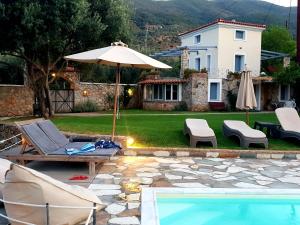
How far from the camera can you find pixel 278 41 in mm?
38500

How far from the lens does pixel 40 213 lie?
4.21 m

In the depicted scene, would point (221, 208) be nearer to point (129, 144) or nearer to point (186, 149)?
point (186, 149)

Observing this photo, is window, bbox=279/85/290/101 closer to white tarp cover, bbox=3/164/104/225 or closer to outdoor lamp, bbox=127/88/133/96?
outdoor lamp, bbox=127/88/133/96

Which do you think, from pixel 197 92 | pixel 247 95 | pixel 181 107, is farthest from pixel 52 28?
pixel 181 107

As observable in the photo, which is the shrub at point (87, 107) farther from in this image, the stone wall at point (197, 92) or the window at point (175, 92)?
the stone wall at point (197, 92)

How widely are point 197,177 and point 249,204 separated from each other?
4.72ft

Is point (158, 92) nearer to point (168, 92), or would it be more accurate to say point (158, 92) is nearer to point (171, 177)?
point (168, 92)

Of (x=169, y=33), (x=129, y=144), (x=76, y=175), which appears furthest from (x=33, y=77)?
(x=169, y=33)

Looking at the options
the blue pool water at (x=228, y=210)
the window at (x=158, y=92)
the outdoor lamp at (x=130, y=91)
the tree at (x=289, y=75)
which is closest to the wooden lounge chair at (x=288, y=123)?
the blue pool water at (x=228, y=210)

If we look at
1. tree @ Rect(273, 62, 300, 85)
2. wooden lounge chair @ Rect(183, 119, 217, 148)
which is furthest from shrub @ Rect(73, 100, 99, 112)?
wooden lounge chair @ Rect(183, 119, 217, 148)

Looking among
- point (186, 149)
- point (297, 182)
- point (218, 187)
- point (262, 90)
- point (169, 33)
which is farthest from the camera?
point (169, 33)

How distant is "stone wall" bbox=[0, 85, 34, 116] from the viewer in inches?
925

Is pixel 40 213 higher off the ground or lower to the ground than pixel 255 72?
lower

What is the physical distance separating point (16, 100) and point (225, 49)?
16.8 m
